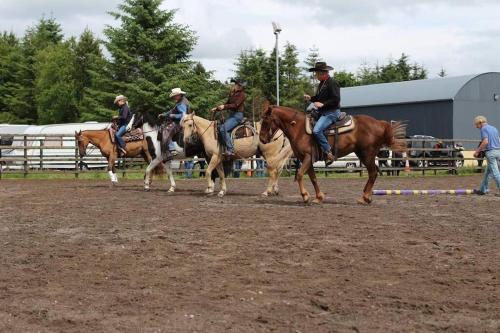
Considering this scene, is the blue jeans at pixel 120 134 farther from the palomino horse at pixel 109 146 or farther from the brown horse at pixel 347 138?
the brown horse at pixel 347 138

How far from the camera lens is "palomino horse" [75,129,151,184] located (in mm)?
18172

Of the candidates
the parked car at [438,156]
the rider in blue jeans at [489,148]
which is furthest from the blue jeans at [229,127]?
the parked car at [438,156]

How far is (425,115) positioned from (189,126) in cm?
3057

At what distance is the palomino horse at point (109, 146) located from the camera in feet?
59.6

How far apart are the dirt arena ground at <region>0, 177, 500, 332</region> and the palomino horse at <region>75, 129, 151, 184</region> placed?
543 cm

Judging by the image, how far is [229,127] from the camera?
15258 millimetres

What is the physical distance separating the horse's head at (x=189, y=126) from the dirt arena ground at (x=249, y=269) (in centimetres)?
324

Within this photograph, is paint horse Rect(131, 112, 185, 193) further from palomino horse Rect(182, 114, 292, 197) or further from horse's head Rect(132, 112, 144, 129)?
palomino horse Rect(182, 114, 292, 197)

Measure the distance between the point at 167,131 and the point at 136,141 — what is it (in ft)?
6.57

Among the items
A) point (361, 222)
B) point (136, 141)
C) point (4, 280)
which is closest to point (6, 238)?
point (4, 280)

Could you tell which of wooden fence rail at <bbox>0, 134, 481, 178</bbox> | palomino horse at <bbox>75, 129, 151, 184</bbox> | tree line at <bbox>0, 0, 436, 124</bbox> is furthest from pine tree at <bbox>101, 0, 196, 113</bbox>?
palomino horse at <bbox>75, 129, 151, 184</bbox>

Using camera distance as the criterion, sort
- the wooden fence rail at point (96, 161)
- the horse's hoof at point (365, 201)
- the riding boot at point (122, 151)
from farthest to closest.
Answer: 1. the wooden fence rail at point (96, 161)
2. the riding boot at point (122, 151)
3. the horse's hoof at point (365, 201)

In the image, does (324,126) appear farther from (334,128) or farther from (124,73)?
(124,73)

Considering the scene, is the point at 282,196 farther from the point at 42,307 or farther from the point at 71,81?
the point at 71,81
